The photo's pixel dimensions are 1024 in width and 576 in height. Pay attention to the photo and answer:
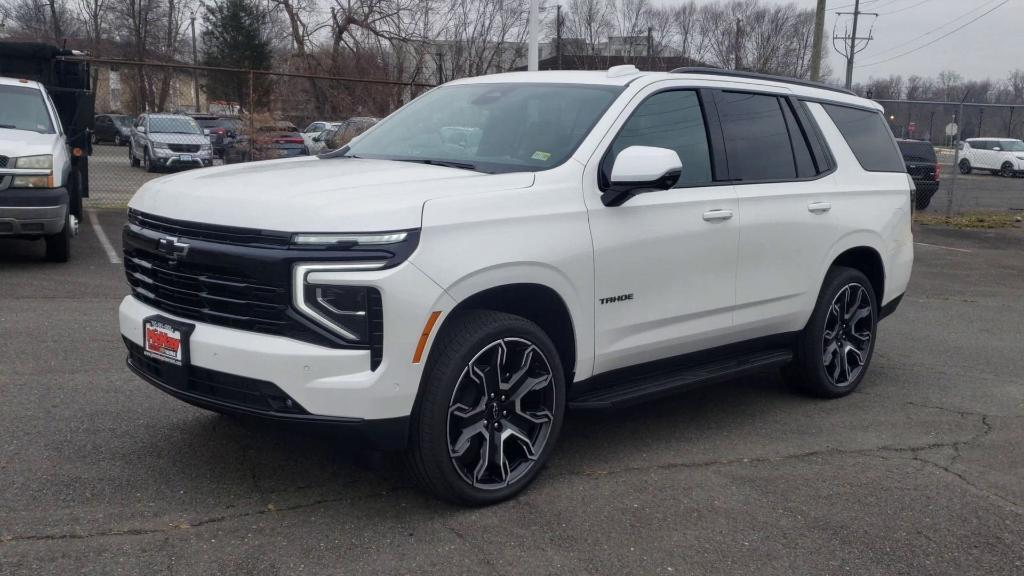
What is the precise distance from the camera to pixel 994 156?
127 feet

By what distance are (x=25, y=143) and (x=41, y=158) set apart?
259 millimetres

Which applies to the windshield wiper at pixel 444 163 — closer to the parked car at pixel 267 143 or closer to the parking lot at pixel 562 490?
the parking lot at pixel 562 490

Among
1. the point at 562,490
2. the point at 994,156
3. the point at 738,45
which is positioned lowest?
the point at 562,490

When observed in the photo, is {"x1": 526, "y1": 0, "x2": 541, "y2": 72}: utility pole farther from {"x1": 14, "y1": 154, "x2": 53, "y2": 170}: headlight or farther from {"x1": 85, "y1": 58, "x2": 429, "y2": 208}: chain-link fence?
{"x1": 14, "y1": 154, "x2": 53, "y2": 170}: headlight

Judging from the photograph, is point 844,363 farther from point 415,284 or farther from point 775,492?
point 415,284

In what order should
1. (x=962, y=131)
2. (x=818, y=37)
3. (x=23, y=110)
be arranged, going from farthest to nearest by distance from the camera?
(x=818, y=37), (x=962, y=131), (x=23, y=110)

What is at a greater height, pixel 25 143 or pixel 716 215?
pixel 25 143

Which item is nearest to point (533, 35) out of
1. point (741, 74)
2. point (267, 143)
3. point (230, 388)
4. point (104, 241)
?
point (267, 143)

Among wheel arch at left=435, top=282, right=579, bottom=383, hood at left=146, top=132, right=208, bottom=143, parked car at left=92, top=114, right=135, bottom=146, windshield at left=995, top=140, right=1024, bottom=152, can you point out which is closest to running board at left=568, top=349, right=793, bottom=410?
wheel arch at left=435, top=282, right=579, bottom=383

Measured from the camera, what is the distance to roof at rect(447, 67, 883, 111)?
5.10m

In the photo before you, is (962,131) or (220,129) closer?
(962,131)

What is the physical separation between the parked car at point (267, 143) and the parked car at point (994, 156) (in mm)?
28883

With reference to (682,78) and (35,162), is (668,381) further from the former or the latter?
(35,162)

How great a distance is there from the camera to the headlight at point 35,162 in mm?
9195
